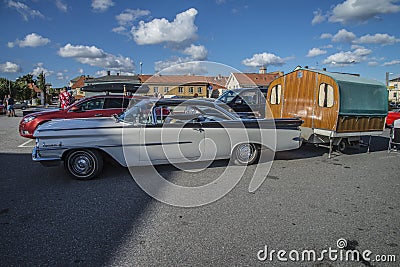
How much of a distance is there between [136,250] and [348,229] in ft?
7.98

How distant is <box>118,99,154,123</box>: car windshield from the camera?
4816mm

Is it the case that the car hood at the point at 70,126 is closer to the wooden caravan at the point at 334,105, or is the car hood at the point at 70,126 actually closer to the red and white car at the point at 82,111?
the red and white car at the point at 82,111

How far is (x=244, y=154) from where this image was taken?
222 inches

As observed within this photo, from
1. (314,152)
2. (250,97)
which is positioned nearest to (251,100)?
(250,97)

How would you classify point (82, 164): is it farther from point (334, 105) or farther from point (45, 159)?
point (334, 105)

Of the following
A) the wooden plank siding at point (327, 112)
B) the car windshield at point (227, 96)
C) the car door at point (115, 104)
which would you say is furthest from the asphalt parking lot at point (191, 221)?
the car windshield at point (227, 96)

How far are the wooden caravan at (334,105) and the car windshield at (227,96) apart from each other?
3815 millimetres

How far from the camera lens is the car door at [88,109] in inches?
314

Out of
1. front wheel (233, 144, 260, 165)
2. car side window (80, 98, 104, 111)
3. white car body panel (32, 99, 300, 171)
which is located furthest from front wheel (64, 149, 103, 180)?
car side window (80, 98, 104, 111)

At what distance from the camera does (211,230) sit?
3055mm

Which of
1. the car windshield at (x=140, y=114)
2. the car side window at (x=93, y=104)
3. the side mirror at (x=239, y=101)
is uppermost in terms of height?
the side mirror at (x=239, y=101)

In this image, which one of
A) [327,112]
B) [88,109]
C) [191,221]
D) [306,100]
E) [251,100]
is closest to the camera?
[191,221]

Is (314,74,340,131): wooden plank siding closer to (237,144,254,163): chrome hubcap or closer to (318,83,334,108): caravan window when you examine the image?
(318,83,334,108): caravan window

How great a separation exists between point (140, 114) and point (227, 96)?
7.37 m
